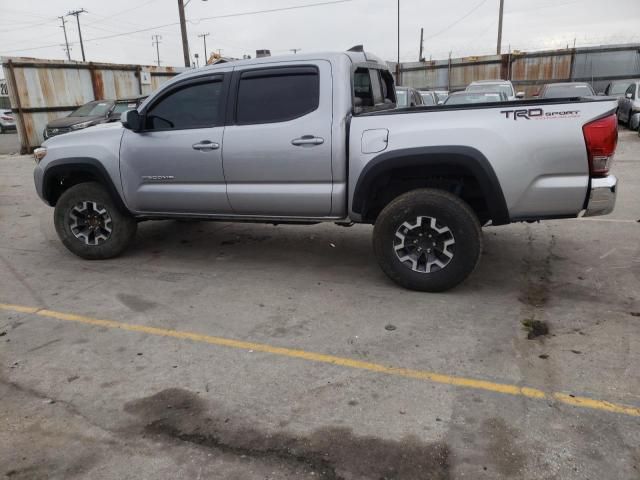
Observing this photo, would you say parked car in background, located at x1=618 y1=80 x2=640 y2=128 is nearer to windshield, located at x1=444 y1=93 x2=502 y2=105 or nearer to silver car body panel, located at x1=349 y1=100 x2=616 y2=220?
windshield, located at x1=444 y1=93 x2=502 y2=105

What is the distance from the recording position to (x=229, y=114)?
498cm

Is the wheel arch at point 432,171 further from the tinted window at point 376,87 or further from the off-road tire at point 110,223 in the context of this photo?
the off-road tire at point 110,223

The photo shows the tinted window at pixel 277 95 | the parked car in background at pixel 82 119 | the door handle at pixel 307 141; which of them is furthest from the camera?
the parked car in background at pixel 82 119

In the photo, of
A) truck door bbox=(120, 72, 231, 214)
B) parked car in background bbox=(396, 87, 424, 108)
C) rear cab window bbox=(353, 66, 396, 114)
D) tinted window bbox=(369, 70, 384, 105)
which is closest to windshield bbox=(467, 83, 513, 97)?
parked car in background bbox=(396, 87, 424, 108)

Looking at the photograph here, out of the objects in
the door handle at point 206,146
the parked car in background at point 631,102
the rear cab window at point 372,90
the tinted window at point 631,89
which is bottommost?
the parked car in background at point 631,102

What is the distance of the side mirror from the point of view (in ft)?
17.0

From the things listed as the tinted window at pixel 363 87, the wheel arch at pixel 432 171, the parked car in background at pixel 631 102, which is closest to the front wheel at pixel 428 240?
the wheel arch at pixel 432 171

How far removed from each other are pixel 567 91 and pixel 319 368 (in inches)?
584

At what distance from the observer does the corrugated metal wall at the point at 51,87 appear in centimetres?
1603

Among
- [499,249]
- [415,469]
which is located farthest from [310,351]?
[499,249]

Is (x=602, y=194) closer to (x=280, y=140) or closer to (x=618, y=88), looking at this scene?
(x=280, y=140)

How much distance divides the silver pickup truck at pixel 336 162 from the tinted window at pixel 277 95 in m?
0.01

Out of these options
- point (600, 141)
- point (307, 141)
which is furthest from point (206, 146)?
point (600, 141)

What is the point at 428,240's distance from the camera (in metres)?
4.48
